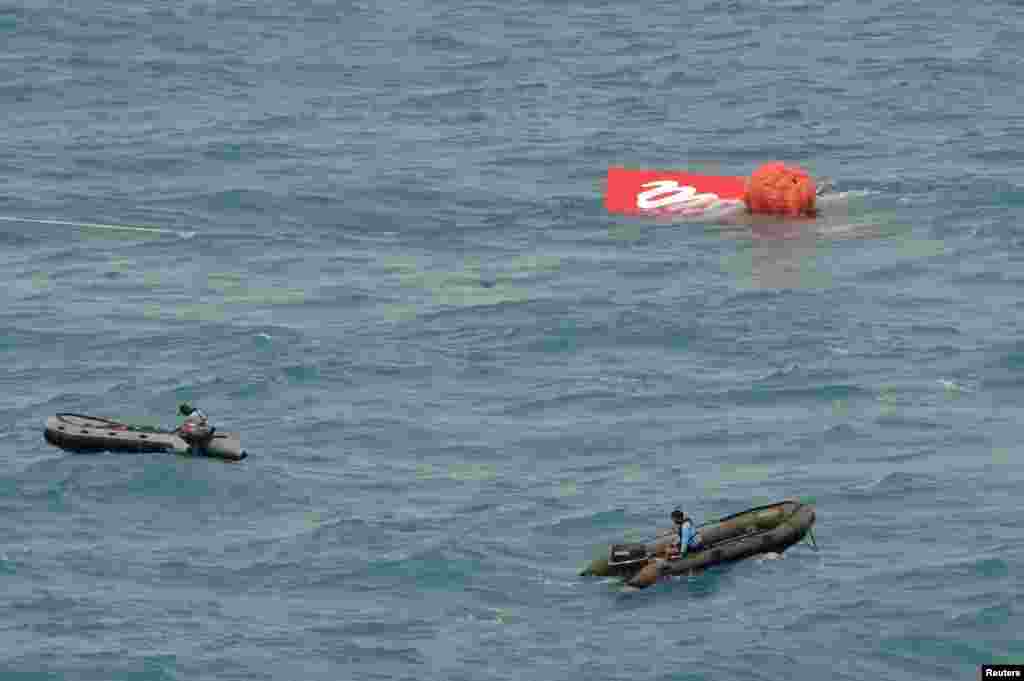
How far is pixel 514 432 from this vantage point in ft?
324

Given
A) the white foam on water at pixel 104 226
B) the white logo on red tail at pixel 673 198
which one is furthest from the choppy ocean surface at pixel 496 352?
the white logo on red tail at pixel 673 198

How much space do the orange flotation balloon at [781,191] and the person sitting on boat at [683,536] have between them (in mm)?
45893

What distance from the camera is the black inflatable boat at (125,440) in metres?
95.8

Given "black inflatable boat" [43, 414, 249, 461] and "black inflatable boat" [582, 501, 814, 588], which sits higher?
"black inflatable boat" [43, 414, 249, 461]

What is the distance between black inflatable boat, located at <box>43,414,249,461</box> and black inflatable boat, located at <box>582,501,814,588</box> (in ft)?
60.3

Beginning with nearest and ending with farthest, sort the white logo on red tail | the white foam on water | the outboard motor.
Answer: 1. the outboard motor
2. the white foam on water
3. the white logo on red tail

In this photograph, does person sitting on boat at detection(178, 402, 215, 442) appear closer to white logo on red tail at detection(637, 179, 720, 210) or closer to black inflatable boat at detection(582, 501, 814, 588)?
black inflatable boat at detection(582, 501, 814, 588)

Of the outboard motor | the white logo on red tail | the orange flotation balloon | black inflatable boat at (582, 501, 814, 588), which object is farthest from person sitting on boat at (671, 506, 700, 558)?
the white logo on red tail

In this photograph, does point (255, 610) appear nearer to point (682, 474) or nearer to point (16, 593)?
point (16, 593)

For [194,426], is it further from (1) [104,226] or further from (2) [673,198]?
(2) [673,198]

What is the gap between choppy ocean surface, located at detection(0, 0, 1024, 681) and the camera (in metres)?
81.8

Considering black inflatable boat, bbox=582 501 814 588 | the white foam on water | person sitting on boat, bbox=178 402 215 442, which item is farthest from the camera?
the white foam on water

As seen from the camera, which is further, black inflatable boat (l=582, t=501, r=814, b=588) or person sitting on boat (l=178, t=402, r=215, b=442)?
person sitting on boat (l=178, t=402, r=215, b=442)

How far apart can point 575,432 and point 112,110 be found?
67.1 m
